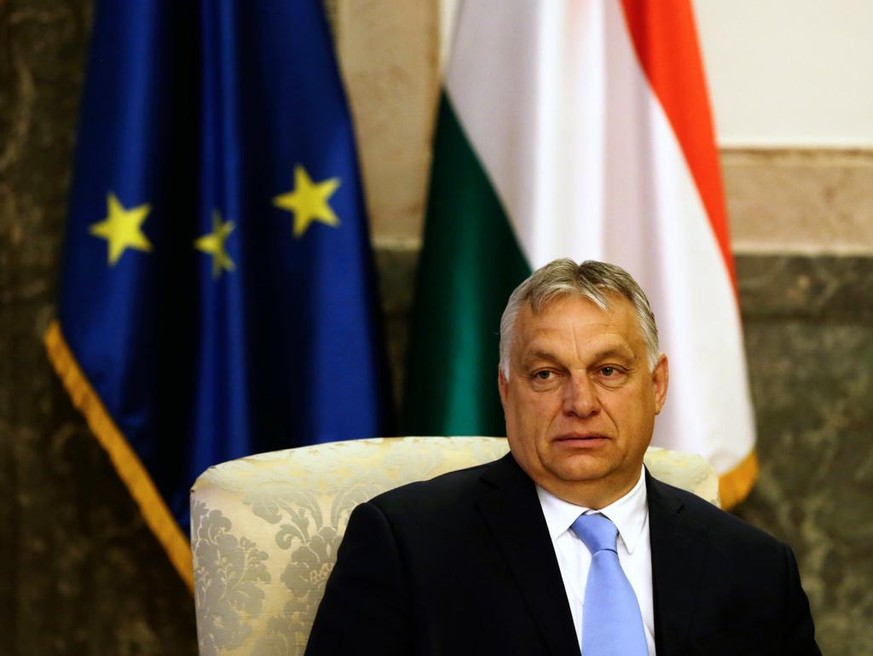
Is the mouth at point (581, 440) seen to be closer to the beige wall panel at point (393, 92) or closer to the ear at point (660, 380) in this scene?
the ear at point (660, 380)

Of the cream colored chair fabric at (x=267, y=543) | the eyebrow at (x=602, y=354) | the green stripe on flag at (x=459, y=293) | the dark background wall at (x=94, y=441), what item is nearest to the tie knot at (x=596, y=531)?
the eyebrow at (x=602, y=354)

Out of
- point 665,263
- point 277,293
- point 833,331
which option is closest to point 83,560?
point 277,293

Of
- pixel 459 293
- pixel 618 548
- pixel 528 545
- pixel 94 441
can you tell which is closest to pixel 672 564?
pixel 618 548

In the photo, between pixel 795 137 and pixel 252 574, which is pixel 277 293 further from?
pixel 795 137

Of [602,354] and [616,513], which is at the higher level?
[602,354]

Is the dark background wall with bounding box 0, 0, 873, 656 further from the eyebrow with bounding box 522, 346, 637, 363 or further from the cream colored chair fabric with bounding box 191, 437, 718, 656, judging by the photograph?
the eyebrow with bounding box 522, 346, 637, 363

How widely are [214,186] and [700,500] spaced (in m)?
1.59

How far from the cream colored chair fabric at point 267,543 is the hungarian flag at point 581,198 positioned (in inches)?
38.9

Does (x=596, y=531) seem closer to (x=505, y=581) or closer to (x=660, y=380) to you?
(x=505, y=581)

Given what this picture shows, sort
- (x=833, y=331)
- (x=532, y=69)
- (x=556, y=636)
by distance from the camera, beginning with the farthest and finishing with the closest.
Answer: (x=833, y=331) → (x=532, y=69) → (x=556, y=636)

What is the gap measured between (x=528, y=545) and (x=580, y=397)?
0.25 meters

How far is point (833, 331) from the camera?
10.9 feet

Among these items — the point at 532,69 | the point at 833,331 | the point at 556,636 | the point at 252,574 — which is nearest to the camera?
the point at 556,636

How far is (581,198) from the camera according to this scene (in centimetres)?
300
